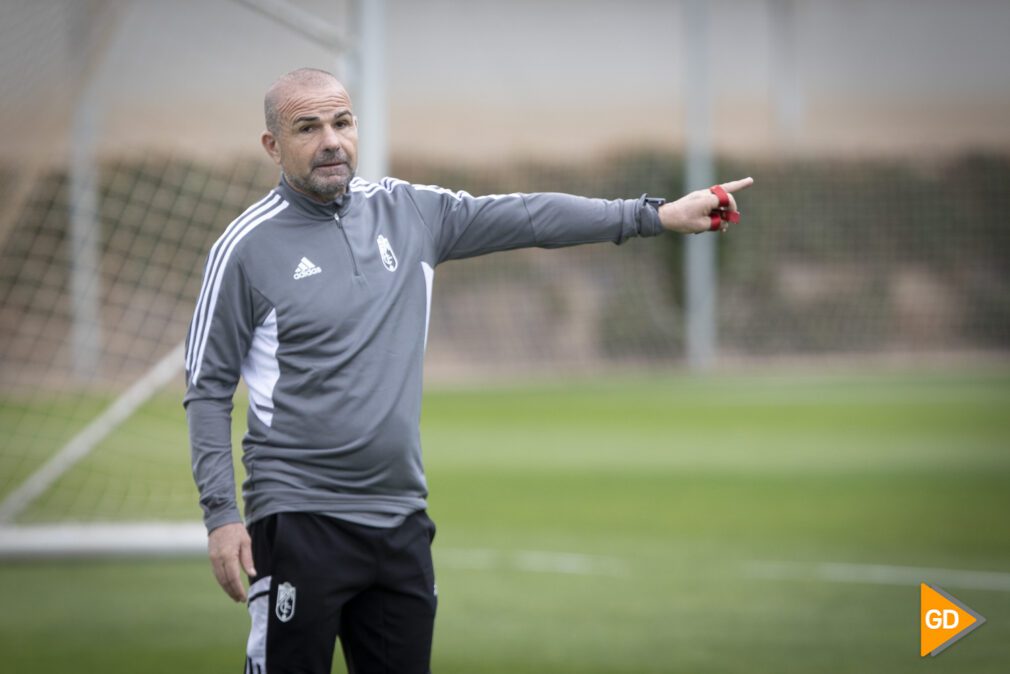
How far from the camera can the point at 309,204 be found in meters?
3.73

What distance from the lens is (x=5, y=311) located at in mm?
12016

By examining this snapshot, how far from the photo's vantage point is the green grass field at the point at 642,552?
6082mm

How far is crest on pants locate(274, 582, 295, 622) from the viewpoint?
143 inches

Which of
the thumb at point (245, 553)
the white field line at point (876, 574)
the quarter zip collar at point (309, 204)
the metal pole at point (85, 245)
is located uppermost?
the metal pole at point (85, 245)

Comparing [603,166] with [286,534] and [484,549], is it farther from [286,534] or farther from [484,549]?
[286,534]

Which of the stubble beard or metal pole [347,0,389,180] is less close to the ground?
metal pole [347,0,389,180]

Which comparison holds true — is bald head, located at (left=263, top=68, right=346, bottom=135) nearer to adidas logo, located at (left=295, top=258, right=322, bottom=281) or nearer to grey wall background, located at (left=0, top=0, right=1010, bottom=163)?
adidas logo, located at (left=295, top=258, right=322, bottom=281)

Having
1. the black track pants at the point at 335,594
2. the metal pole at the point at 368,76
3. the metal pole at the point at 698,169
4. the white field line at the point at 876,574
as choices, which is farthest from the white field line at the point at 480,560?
the metal pole at the point at 698,169

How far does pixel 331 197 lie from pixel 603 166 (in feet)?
74.6

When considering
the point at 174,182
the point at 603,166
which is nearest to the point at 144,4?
the point at 174,182

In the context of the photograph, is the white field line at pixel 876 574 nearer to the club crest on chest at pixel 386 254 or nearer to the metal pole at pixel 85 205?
the club crest on chest at pixel 386 254

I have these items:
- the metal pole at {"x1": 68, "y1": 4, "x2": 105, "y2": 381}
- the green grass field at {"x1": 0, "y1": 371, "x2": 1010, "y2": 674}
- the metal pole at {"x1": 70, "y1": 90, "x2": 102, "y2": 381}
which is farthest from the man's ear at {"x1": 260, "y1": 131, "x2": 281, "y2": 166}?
the metal pole at {"x1": 70, "y1": 90, "x2": 102, "y2": 381}

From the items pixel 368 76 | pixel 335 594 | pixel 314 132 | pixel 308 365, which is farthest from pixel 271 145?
pixel 368 76

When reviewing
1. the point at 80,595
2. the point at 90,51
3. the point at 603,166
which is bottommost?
the point at 80,595
